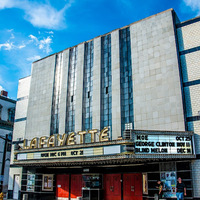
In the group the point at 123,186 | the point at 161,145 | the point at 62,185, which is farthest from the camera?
the point at 62,185

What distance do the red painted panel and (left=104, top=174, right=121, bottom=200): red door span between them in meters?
3.25

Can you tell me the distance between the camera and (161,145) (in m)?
18.3

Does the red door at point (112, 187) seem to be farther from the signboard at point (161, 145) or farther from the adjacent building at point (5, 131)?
the adjacent building at point (5, 131)

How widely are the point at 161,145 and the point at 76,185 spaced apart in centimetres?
1285

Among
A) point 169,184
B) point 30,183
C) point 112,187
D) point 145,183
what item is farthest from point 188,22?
point 30,183

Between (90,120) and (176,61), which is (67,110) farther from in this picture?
(176,61)

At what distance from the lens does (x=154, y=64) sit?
2269cm

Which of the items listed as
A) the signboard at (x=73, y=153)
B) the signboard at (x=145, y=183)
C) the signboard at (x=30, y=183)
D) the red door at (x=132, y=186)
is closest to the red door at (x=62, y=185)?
the signboard at (x=30, y=183)

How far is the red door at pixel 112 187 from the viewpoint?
2447 centimetres

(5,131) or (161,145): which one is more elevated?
(5,131)

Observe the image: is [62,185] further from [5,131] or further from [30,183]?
[5,131]

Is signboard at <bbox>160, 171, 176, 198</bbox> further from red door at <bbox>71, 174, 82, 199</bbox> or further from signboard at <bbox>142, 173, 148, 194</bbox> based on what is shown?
red door at <bbox>71, 174, 82, 199</bbox>

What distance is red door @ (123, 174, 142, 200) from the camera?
76.1 ft

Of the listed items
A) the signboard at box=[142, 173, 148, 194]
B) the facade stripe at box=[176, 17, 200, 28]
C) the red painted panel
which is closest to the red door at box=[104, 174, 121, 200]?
the signboard at box=[142, 173, 148, 194]
